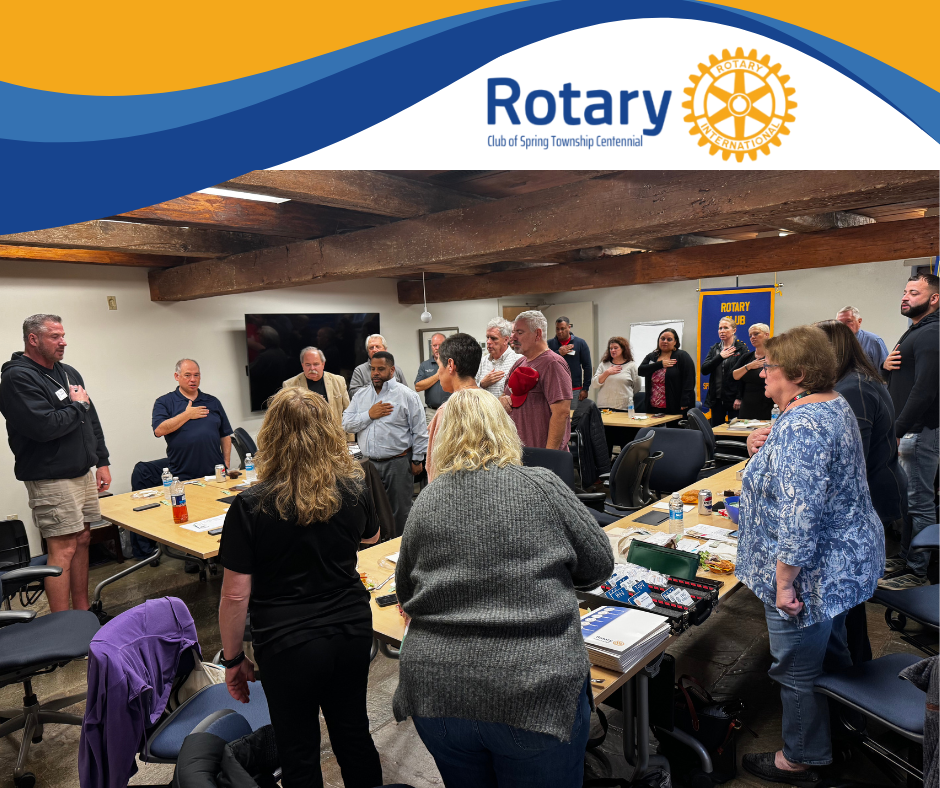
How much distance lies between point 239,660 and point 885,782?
7.27 ft

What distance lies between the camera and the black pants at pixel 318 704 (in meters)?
1.64

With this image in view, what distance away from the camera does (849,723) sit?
6.47 ft

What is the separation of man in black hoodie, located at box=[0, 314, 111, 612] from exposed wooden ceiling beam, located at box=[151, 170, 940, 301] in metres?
1.58

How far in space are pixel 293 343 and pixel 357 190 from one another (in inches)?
152

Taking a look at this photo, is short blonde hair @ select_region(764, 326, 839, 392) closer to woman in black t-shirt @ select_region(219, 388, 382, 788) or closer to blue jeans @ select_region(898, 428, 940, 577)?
woman in black t-shirt @ select_region(219, 388, 382, 788)

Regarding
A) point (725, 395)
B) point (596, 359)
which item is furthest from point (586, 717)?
point (596, 359)

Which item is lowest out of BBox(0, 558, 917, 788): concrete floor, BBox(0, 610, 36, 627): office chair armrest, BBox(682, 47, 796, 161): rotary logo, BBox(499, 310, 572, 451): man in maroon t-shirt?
BBox(0, 558, 917, 788): concrete floor

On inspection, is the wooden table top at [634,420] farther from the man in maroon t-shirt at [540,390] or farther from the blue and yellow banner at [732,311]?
the blue and yellow banner at [732,311]

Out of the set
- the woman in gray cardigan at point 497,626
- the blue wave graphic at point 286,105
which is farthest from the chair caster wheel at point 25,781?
the blue wave graphic at point 286,105

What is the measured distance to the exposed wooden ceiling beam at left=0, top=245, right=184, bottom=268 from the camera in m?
4.47

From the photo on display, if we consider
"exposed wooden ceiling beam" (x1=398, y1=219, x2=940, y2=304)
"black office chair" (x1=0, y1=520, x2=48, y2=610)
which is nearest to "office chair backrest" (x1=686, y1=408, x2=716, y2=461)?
"exposed wooden ceiling beam" (x1=398, y1=219, x2=940, y2=304)

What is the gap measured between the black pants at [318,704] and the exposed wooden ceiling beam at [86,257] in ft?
13.7

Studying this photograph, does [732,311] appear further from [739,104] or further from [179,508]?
[739,104]

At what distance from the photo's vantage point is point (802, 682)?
6.42 ft
